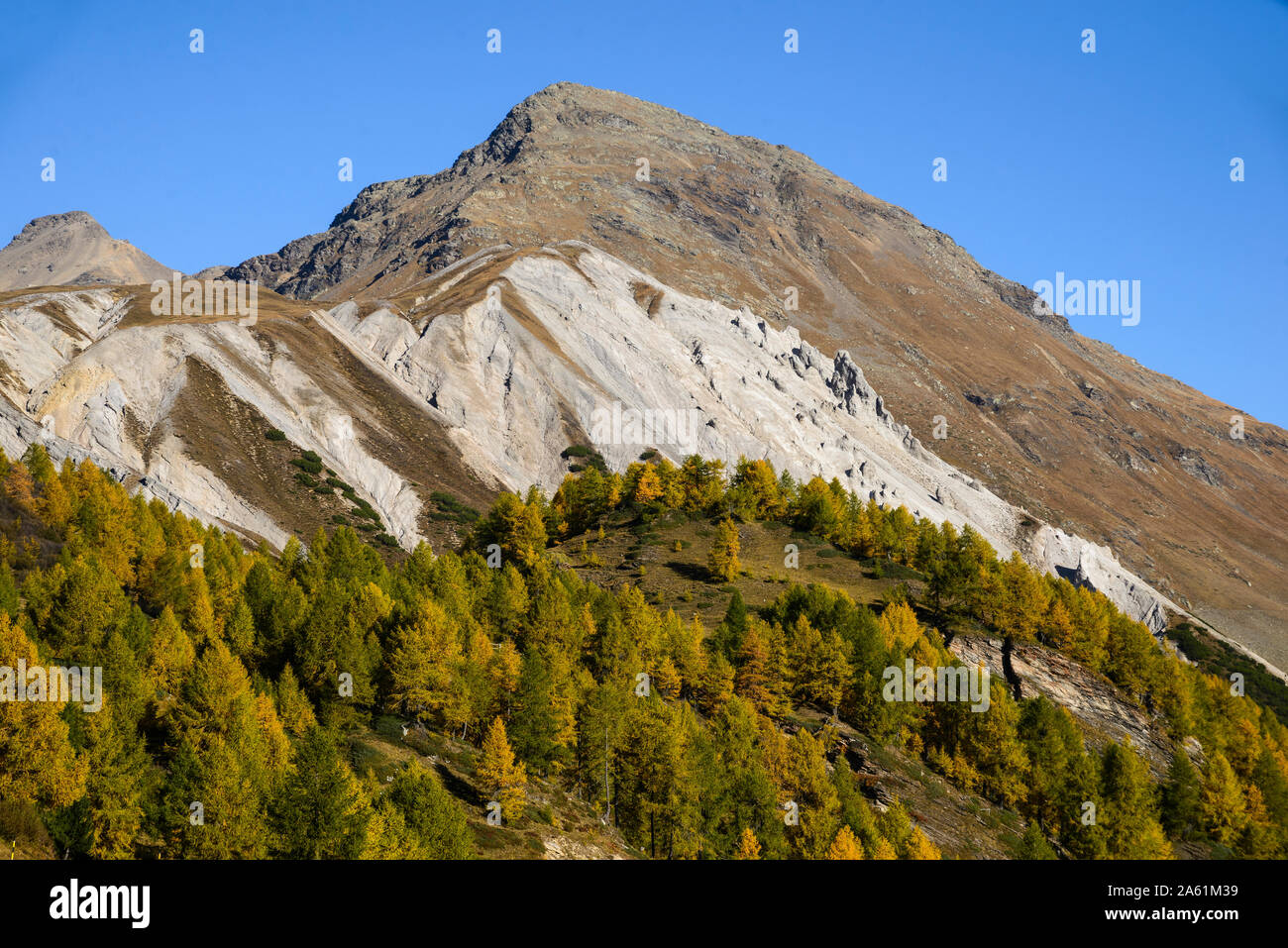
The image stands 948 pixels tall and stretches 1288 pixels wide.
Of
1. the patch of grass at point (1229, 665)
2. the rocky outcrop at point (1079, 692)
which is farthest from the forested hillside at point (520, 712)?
the patch of grass at point (1229, 665)

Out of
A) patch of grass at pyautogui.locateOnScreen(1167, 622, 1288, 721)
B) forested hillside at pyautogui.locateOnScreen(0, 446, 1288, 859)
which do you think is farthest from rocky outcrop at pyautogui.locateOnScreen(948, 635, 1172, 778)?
patch of grass at pyautogui.locateOnScreen(1167, 622, 1288, 721)

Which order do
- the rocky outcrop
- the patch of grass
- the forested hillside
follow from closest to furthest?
1. the forested hillside
2. the rocky outcrop
3. the patch of grass

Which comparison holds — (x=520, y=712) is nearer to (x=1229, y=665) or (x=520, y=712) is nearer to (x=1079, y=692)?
(x=1079, y=692)

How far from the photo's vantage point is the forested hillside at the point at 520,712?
1510 inches

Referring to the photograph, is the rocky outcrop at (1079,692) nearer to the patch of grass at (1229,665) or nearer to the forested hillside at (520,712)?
the forested hillside at (520,712)

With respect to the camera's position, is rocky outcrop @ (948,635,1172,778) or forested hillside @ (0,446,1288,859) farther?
rocky outcrop @ (948,635,1172,778)

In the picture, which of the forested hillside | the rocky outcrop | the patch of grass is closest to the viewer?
the forested hillside

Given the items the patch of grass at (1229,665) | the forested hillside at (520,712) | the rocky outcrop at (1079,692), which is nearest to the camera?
the forested hillside at (520,712)

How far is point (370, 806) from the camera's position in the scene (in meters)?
38.9

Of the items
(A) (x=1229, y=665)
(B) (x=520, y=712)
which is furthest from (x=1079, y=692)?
(A) (x=1229, y=665)

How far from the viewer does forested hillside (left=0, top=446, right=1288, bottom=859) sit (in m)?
38.3

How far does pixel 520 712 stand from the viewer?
52.1 m

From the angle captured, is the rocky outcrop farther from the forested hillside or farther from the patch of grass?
the patch of grass
